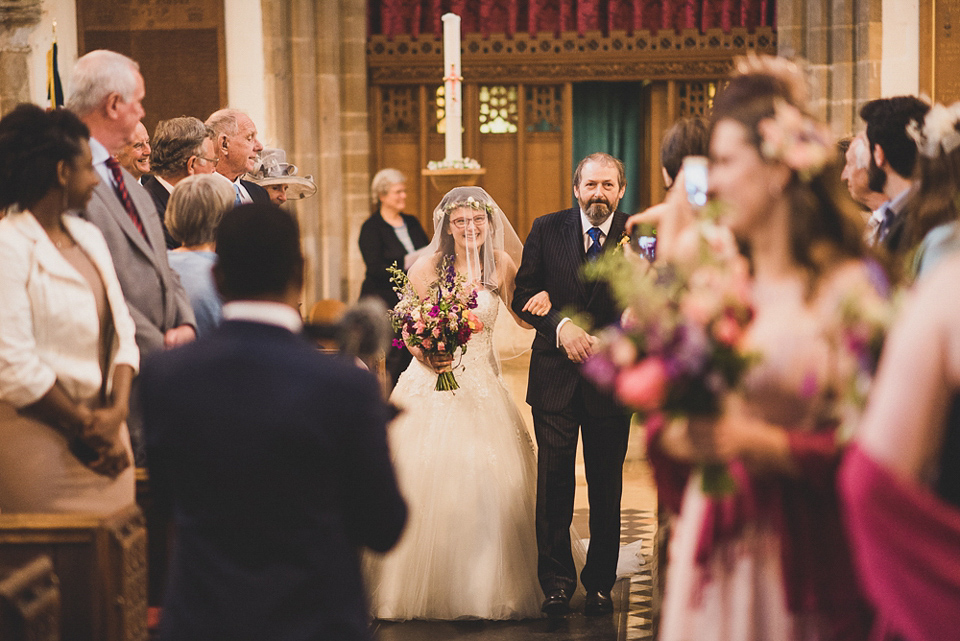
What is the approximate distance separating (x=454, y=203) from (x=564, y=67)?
4.26 metres

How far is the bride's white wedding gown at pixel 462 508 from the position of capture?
4.34 m

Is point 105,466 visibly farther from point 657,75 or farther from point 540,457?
point 657,75

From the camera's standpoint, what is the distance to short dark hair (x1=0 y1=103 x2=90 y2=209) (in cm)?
282

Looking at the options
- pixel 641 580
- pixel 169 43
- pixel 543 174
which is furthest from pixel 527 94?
pixel 641 580

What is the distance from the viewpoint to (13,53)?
7770 mm

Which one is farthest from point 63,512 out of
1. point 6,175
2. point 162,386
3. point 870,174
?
point 870,174

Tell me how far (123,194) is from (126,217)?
0.39 ft

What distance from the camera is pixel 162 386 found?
1803 mm

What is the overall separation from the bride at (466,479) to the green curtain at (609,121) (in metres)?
4.41

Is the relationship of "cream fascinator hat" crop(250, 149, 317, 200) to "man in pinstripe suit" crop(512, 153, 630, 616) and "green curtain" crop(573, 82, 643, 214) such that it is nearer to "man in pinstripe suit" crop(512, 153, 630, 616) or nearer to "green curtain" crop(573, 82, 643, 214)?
"man in pinstripe suit" crop(512, 153, 630, 616)

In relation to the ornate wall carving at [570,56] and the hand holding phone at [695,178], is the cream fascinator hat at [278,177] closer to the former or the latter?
the ornate wall carving at [570,56]

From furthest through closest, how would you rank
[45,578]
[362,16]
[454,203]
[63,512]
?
[362,16] < [454,203] < [63,512] < [45,578]

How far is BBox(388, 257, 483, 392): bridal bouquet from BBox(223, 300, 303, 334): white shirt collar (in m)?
2.71

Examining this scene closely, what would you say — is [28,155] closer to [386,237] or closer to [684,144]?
[684,144]
